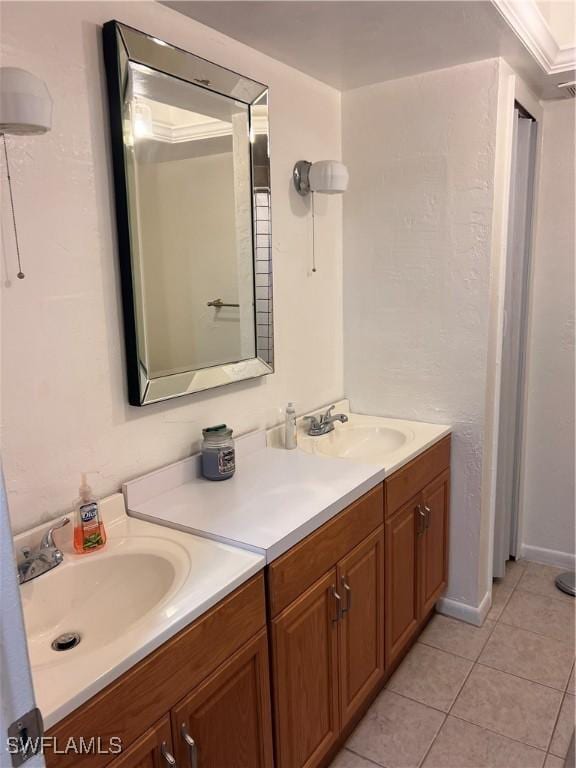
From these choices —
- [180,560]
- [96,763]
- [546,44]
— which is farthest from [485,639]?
[546,44]

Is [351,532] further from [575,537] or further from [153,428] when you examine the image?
[575,537]

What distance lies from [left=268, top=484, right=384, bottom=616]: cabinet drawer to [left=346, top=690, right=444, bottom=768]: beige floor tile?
70 cm

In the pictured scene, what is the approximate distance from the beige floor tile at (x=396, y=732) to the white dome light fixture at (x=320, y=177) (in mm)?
1902

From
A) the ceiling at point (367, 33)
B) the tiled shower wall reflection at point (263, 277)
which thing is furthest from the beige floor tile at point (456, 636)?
the ceiling at point (367, 33)

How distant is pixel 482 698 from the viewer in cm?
207

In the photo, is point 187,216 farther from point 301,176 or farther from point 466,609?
point 466,609

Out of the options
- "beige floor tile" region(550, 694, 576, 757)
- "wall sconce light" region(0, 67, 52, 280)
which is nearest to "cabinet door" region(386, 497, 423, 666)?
"beige floor tile" region(550, 694, 576, 757)

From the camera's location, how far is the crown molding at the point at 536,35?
1.81m

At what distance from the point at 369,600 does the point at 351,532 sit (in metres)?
0.32

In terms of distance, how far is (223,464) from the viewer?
180 centimetres

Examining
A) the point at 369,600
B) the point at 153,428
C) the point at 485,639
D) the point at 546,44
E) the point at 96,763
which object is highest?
the point at 546,44

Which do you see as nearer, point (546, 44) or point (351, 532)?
point (351, 532)

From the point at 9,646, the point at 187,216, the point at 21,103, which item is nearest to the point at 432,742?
the point at 9,646

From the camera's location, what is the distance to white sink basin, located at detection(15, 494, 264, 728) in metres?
1.05
